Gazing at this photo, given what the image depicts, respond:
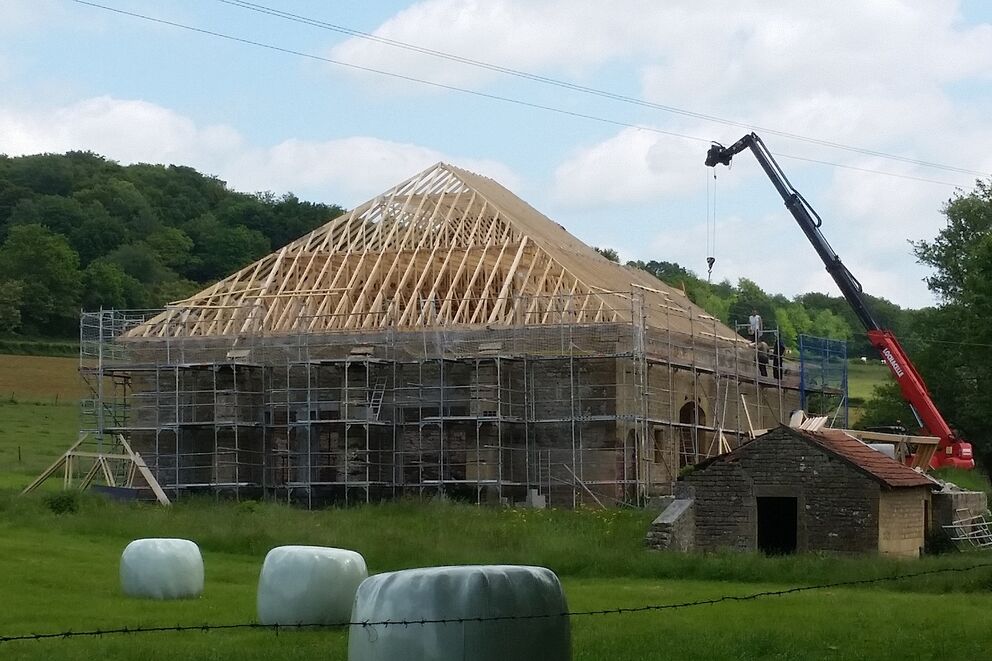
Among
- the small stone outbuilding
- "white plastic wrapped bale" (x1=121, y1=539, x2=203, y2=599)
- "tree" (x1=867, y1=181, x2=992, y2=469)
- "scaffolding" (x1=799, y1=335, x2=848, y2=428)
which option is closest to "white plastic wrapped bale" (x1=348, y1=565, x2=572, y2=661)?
"white plastic wrapped bale" (x1=121, y1=539, x2=203, y2=599)

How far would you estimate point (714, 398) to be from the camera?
4297cm

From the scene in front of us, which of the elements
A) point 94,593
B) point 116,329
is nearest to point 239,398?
point 116,329

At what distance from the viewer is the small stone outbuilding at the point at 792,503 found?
1078 inches

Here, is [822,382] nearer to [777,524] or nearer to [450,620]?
[777,524]

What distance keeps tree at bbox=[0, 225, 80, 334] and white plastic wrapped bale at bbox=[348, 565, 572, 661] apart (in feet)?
228

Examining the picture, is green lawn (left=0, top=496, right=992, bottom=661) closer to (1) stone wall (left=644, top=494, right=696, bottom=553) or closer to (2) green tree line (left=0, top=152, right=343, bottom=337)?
(1) stone wall (left=644, top=494, right=696, bottom=553)

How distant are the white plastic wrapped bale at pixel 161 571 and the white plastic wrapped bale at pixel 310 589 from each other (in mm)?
3541

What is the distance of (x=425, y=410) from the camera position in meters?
38.8

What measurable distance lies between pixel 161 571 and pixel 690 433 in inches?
897

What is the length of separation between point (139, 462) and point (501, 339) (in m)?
9.84

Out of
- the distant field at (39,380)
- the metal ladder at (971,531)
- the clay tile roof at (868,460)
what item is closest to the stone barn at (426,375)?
the clay tile roof at (868,460)

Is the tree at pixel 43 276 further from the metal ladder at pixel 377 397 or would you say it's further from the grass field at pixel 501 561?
the metal ladder at pixel 377 397

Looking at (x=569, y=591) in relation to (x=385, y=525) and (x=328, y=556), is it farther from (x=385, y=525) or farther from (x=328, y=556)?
(x=385, y=525)

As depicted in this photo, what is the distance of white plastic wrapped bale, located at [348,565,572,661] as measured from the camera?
38.0ft
